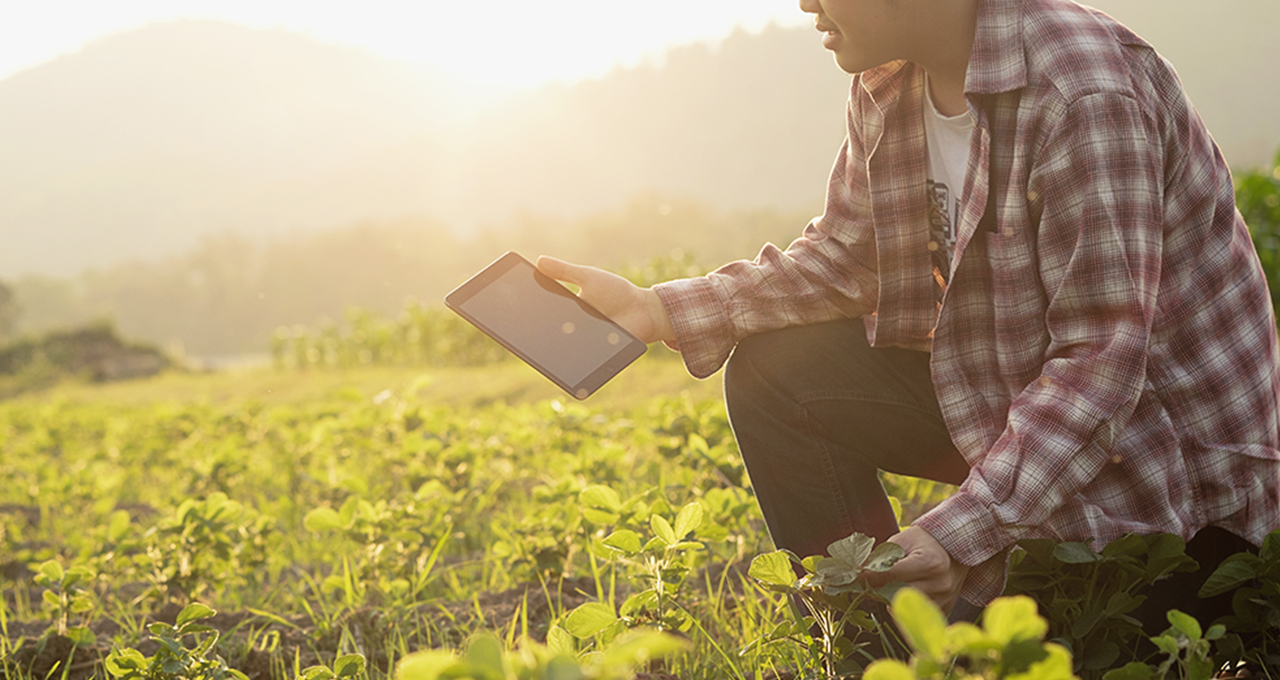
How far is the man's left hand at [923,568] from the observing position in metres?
1.07

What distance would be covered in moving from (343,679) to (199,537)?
0.91 m

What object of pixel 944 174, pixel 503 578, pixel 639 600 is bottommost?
pixel 503 578

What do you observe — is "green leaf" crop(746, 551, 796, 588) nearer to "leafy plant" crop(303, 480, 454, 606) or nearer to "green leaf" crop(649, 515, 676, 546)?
"green leaf" crop(649, 515, 676, 546)

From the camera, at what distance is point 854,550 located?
1055 millimetres

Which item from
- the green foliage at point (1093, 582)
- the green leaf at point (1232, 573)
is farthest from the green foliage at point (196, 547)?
the green leaf at point (1232, 573)

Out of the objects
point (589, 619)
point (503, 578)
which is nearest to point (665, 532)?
point (589, 619)

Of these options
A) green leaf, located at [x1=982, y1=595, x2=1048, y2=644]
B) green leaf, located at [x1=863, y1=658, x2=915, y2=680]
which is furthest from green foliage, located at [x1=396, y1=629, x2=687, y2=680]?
green leaf, located at [x1=982, y1=595, x2=1048, y2=644]

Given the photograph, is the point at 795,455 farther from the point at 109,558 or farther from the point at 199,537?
the point at 109,558

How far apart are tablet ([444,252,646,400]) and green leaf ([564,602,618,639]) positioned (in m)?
0.50

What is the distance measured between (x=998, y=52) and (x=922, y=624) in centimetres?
107

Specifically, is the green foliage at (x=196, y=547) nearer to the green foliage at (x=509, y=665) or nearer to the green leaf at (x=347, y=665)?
the green leaf at (x=347, y=665)

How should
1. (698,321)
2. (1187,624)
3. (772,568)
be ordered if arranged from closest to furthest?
(1187,624), (772,568), (698,321)

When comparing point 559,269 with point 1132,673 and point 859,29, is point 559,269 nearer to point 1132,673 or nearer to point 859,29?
point 859,29

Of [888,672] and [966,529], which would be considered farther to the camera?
[966,529]
